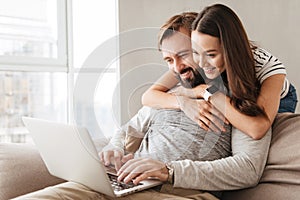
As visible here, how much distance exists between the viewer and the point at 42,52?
3031mm

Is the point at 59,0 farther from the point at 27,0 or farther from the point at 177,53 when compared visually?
the point at 177,53

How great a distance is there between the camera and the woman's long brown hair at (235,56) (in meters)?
1.52

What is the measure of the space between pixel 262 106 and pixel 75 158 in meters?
0.60

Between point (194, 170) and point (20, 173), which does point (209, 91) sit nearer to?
point (194, 170)

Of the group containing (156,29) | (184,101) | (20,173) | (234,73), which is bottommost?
(20,173)

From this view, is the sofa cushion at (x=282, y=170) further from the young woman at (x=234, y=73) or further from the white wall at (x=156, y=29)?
the white wall at (x=156, y=29)

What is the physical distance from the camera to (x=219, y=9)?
160cm

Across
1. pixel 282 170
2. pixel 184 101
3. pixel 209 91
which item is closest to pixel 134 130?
pixel 184 101

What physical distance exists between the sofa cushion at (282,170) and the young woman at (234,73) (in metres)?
0.06

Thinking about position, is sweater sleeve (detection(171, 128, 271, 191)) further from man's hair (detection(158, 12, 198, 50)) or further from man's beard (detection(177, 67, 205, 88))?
man's hair (detection(158, 12, 198, 50))

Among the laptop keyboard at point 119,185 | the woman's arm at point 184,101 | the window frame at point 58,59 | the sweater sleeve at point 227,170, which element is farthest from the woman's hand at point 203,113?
the window frame at point 58,59

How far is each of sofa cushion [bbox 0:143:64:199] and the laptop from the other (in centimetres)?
9

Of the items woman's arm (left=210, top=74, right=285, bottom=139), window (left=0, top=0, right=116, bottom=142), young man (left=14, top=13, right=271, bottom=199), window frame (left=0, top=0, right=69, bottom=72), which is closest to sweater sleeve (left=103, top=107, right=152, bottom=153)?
young man (left=14, top=13, right=271, bottom=199)

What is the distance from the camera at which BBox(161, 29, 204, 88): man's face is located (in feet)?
5.00
